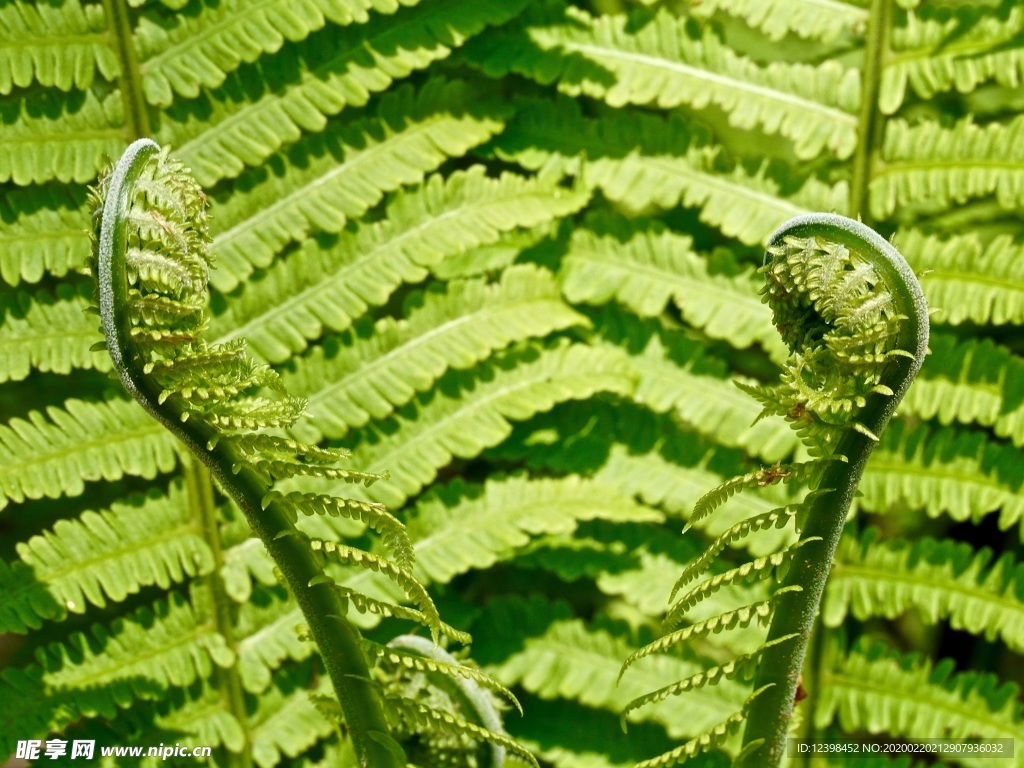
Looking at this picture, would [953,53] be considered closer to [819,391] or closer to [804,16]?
[804,16]

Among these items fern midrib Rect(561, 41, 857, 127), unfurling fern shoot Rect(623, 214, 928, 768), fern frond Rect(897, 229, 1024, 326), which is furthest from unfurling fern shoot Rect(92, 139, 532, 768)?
fern frond Rect(897, 229, 1024, 326)

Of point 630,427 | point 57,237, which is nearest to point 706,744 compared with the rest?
point 630,427

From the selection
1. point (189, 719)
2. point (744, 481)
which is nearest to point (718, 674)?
point (744, 481)

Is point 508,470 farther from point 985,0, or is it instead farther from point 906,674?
point 985,0

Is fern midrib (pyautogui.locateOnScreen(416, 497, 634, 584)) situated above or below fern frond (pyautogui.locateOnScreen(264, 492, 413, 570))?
above

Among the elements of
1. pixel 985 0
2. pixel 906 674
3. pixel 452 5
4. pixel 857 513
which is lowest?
pixel 906 674

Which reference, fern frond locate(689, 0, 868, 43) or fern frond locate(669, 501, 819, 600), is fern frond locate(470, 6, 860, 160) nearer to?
fern frond locate(689, 0, 868, 43)
